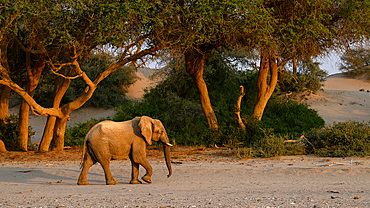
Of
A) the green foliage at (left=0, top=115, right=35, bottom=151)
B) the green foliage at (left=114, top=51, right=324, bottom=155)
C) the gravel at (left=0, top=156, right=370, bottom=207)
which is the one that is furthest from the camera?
the green foliage at (left=114, top=51, right=324, bottom=155)

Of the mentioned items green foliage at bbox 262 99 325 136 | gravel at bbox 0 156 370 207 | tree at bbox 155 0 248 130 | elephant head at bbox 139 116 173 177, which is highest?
tree at bbox 155 0 248 130

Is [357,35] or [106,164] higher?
[357,35]

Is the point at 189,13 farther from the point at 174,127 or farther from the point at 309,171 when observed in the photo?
the point at 174,127

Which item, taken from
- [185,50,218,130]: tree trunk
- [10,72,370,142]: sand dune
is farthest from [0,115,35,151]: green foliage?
[185,50,218,130]: tree trunk

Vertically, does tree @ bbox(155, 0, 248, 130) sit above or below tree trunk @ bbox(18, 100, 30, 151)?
above

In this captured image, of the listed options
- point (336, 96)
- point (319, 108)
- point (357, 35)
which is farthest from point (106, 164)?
point (336, 96)

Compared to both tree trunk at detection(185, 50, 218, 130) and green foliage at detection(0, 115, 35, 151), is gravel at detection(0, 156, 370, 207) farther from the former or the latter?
tree trunk at detection(185, 50, 218, 130)

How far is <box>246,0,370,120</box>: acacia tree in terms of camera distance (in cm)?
1274

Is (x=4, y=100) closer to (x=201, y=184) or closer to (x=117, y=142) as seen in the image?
(x=117, y=142)

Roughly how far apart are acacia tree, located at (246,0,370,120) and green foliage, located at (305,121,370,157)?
325cm

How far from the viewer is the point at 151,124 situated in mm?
7059

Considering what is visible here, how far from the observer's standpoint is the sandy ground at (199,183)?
472cm

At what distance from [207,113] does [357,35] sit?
6.28m

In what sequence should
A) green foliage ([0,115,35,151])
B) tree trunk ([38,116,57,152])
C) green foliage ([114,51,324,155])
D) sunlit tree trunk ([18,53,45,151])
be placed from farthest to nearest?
green foliage ([114,51,324,155]) → green foliage ([0,115,35,151]) → sunlit tree trunk ([18,53,45,151]) → tree trunk ([38,116,57,152])
